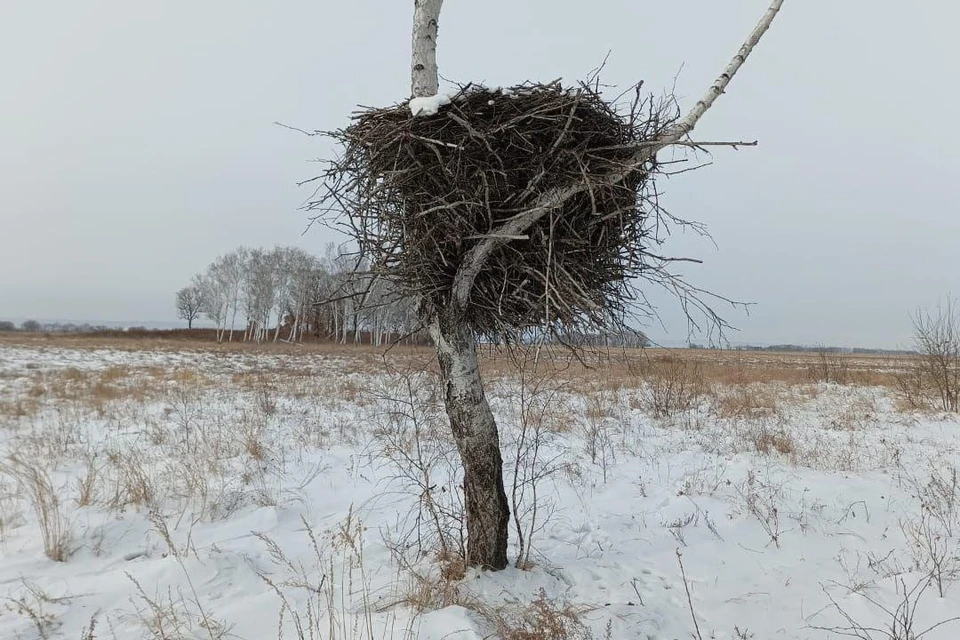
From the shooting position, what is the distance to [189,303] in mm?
73312

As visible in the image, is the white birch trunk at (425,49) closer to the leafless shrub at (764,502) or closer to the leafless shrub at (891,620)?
the leafless shrub at (891,620)

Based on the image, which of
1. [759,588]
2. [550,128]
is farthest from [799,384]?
[550,128]

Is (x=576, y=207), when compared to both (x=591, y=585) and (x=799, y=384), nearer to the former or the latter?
(x=591, y=585)

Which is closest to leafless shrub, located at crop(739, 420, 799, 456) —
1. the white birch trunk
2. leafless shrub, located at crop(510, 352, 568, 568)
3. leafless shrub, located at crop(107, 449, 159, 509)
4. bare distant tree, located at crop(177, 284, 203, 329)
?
leafless shrub, located at crop(510, 352, 568, 568)

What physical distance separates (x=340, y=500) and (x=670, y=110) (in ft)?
14.6

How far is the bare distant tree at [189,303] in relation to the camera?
7038 cm

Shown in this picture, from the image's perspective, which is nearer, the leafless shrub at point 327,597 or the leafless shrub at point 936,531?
the leafless shrub at point 327,597

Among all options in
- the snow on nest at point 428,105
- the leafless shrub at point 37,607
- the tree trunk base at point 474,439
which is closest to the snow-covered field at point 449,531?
the leafless shrub at point 37,607

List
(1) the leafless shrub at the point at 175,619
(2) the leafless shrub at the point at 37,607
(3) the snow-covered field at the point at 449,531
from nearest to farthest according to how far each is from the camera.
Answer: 1. (1) the leafless shrub at the point at 175,619
2. (2) the leafless shrub at the point at 37,607
3. (3) the snow-covered field at the point at 449,531

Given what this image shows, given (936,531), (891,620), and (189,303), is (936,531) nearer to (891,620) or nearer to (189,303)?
(891,620)

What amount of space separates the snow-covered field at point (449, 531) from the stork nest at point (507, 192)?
0.69 metres

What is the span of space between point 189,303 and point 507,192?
8511 centimetres

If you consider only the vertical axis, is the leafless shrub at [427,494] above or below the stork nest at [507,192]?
below

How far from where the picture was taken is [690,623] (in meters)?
2.68
